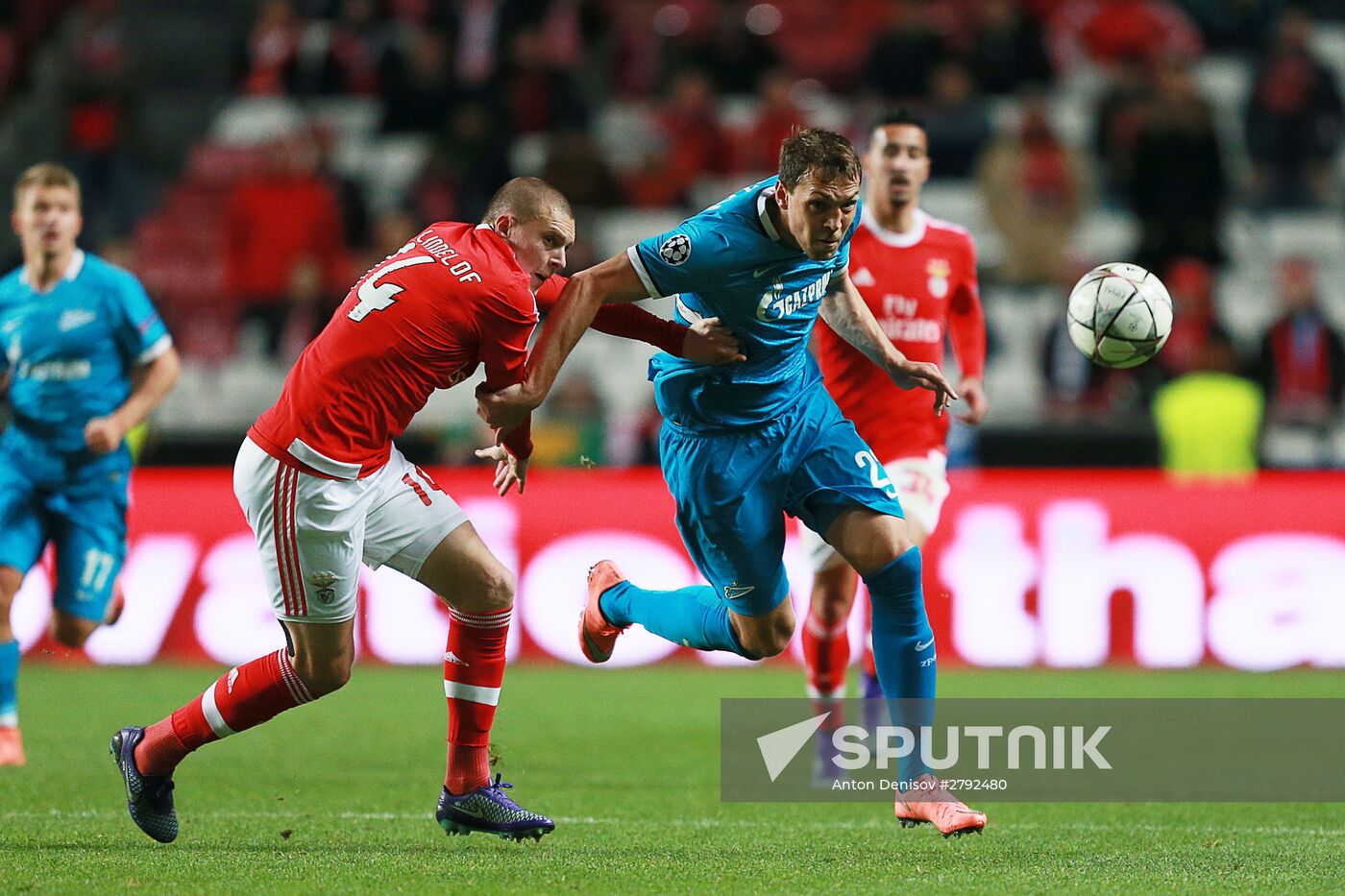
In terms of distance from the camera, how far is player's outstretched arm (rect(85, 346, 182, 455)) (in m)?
7.70

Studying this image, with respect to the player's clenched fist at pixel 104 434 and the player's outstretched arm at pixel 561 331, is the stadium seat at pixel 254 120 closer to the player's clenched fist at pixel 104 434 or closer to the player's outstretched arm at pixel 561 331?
the player's clenched fist at pixel 104 434

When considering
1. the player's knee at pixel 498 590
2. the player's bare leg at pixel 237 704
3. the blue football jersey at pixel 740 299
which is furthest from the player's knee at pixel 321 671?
the blue football jersey at pixel 740 299

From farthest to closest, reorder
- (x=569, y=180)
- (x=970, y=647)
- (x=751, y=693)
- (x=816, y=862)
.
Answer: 1. (x=569, y=180)
2. (x=970, y=647)
3. (x=751, y=693)
4. (x=816, y=862)

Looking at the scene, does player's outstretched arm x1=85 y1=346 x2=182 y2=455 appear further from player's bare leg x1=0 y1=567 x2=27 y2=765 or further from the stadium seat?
the stadium seat

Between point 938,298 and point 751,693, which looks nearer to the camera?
point 938,298

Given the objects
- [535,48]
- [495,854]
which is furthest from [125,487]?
[535,48]

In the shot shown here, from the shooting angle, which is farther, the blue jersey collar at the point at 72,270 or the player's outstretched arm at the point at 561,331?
the blue jersey collar at the point at 72,270

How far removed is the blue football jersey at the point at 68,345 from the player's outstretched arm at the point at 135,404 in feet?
0.22

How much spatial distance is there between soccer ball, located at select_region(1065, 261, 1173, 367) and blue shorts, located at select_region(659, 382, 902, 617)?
978 millimetres

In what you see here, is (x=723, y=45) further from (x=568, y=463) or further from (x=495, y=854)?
(x=495, y=854)

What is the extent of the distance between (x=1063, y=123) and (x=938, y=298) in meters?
11.1

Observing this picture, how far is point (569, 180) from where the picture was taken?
16281 mm

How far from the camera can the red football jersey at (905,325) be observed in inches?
293

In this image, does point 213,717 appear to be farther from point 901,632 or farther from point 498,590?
point 901,632
